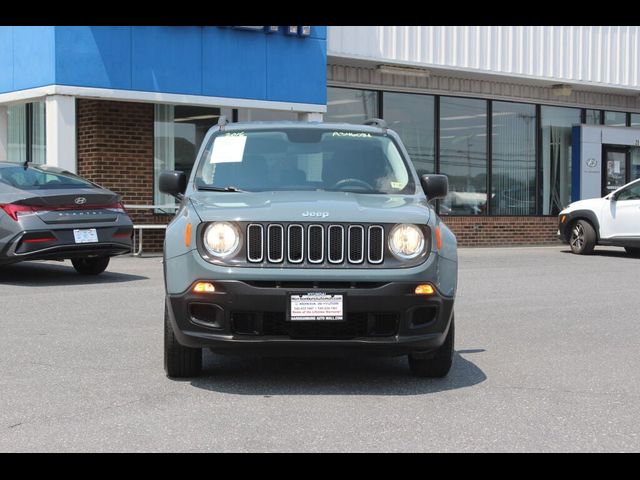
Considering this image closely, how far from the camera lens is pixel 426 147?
22328 millimetres

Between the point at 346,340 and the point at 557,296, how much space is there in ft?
21.2

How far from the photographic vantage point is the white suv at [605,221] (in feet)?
61.5

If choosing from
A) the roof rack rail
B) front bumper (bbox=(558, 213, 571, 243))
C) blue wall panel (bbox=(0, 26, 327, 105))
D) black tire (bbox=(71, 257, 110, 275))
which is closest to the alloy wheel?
front bumper (bbox=(558, 213, 571, 243))

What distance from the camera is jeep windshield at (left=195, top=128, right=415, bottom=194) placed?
22.8 feet

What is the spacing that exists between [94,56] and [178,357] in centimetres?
1169

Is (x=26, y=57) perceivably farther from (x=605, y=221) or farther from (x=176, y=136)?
(x=605, y=221)

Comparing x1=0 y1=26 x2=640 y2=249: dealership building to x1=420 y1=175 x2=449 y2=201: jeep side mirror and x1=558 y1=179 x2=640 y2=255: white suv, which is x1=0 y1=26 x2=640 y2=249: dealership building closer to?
x1=558 y1=179 x2=640 y2=255: white suv

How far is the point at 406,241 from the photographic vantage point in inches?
239

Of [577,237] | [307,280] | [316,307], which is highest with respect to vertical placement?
[307,280]

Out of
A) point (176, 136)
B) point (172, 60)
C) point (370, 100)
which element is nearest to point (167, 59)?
point (172, 60)

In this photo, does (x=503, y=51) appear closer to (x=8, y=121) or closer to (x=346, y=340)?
(x=8, y=121)

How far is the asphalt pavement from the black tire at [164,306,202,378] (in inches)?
4.8

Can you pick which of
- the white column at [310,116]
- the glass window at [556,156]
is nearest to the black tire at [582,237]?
the glass window at [556,156]

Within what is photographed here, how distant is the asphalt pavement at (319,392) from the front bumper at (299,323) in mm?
303
